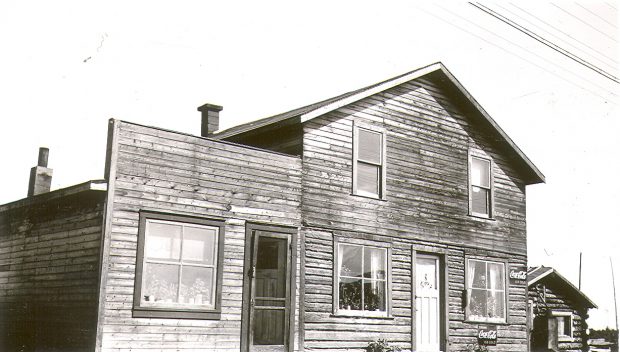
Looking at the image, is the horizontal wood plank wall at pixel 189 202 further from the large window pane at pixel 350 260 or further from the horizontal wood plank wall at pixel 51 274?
the large window pane at pixel 350 260

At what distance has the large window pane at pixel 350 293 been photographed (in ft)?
51.1

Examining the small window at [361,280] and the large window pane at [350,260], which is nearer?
the small window at [361,280]

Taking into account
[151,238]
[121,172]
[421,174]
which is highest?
[421,174]

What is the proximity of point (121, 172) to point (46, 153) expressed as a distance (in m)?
9.90

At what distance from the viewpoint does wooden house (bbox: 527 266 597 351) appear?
2648 cm

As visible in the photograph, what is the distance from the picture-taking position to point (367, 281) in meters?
16.0

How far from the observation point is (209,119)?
20359 millimetres

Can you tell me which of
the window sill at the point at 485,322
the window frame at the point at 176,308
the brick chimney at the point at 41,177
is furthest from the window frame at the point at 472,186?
the brick chimney at the point at 41,177

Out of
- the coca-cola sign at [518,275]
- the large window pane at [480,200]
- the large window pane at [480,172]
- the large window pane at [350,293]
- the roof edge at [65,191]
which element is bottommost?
the large window pane at [350,293]

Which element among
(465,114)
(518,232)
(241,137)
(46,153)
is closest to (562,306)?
(518,232)

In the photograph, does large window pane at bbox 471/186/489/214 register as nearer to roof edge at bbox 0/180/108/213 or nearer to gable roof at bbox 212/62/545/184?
gable roof at bbox 212/62/545/184

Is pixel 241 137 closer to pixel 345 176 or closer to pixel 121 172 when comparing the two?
pixel 345 176

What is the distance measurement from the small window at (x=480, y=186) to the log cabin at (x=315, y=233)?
5 centimetres

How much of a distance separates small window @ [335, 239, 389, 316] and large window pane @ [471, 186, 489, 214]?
3976 mm
